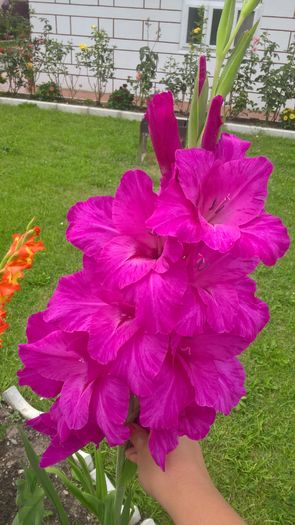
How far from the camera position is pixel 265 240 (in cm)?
72

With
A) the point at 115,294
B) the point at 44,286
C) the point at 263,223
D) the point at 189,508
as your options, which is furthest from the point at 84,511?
the point at 44,286

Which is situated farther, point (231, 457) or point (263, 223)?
point (231, 457)

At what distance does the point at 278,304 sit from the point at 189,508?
2654mm

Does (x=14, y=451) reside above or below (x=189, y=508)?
below

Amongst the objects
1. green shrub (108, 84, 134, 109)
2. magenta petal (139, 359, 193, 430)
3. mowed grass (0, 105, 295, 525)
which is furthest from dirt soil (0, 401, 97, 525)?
green shrub (108, 84, 134, 109)

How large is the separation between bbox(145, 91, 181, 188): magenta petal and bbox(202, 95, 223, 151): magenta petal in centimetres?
5

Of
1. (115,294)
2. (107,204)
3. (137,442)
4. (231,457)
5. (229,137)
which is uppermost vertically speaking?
(229,137)

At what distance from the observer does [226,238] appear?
0.69 meters

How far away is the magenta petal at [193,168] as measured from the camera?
71cm

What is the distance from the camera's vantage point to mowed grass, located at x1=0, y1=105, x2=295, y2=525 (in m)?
2.30

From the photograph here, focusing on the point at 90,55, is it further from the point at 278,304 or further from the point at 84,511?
the point at 84,511

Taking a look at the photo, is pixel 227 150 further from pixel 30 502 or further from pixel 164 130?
pixel 30 502

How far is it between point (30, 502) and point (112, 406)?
24.5 inches

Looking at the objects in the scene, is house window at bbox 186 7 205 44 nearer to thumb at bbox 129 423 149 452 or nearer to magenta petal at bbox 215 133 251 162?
magenta petal at bbox 215 133 251 162
